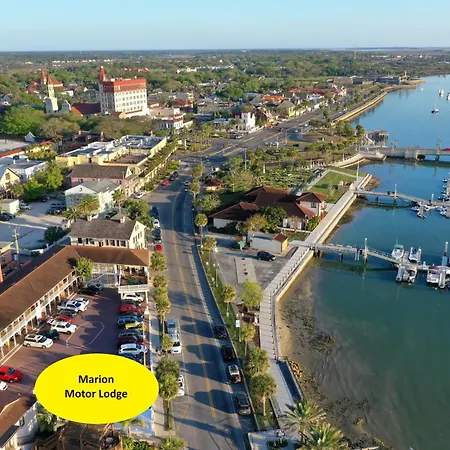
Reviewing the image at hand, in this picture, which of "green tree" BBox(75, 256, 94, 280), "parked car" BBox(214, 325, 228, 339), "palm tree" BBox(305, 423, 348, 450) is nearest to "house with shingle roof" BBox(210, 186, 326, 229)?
"green tree" BBox(75, 256, 94, 280)

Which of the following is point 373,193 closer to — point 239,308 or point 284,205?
point 284,205

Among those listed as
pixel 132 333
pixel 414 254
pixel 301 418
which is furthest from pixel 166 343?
pixel 414 254

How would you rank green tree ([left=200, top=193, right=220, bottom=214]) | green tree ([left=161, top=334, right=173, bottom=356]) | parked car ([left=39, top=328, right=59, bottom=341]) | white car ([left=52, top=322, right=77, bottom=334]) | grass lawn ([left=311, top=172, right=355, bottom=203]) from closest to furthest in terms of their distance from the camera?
1. green tree ([left=161, top=334, right=173, bottom=356])
2. parked car ([left=39, top=328, right=59, bottom=341])
3. white car ([left=52, top=322, right=77, bottom=334])
4. green tree ([left=200, top=193, right=220, bottom=214])
5. grass lawn ([left=311, top=172, right=355, bottom=203])

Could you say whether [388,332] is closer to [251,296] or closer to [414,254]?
[251,296]

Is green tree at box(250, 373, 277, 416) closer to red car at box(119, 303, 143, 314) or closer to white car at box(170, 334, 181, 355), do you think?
white car at box(170, 334, 181, 355)

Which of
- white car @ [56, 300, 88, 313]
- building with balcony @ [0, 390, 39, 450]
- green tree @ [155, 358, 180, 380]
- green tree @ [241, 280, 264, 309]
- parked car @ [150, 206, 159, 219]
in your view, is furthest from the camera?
parked car @ [150, 206, 159, 219]

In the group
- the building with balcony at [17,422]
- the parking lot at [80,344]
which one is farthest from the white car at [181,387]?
the building with balcony at [17,422]

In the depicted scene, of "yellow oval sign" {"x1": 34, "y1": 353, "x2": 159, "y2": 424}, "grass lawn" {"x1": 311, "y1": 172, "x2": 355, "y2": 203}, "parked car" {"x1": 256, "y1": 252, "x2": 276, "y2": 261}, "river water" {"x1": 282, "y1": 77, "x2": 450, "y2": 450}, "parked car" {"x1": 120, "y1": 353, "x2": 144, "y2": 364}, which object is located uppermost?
"yellow oval sign" {"x1": 34, "y1": 353, "x2": 159, "y2": 424}

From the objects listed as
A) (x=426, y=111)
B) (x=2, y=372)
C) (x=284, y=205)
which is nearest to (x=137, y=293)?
(x=2, y=372)
